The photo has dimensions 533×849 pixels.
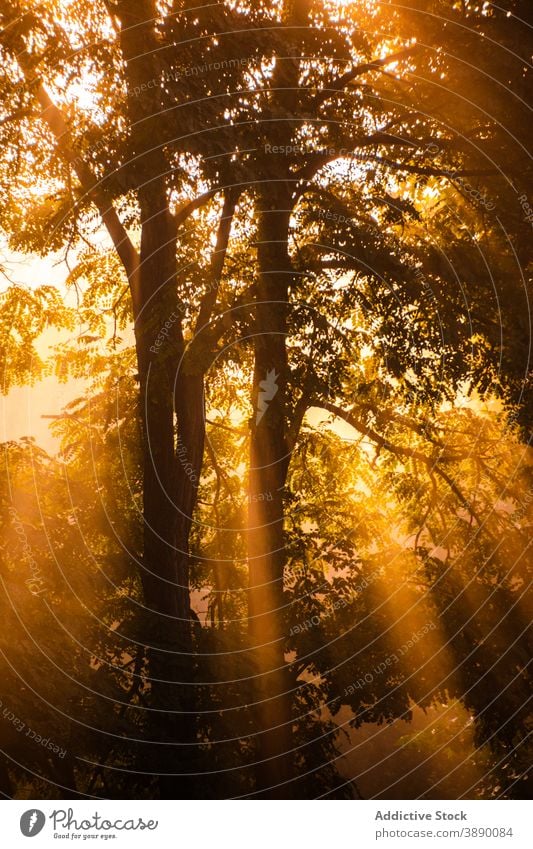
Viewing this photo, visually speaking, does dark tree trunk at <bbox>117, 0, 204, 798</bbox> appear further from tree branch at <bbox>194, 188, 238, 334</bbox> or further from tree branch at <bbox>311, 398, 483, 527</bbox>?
tree branch at <bbox>311, 398, 483, 527</bbox>

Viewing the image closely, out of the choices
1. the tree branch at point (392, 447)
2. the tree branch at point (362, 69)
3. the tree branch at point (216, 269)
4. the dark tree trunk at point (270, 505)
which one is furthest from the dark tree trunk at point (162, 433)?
the tree branch at point (392, 447)

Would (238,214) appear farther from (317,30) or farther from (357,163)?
(317,30)

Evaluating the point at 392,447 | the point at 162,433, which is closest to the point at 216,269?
the point at 162,433

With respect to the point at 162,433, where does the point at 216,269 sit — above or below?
above

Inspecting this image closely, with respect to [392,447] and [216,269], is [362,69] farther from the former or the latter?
[392,447]

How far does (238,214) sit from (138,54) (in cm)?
305

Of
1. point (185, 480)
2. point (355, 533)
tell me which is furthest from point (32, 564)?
point (355, 533)

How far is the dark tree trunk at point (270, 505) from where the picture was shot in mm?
9742
